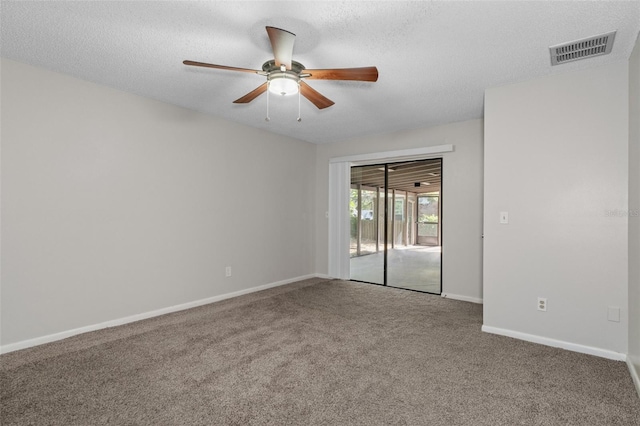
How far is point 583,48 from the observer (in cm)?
244

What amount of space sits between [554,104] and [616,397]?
2.30 m

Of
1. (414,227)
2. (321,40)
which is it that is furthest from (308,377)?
(414,227)

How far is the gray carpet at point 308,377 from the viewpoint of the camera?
6.17 feet

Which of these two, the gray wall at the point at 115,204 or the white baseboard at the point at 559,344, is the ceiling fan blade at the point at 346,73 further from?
the white baseboard at the point at 559,344

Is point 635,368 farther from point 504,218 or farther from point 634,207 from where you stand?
point 504,218

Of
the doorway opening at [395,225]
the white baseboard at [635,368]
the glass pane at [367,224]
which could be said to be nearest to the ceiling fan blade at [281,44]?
the white baseboard at [635,368]

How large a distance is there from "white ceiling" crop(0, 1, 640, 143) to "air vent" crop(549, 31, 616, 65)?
0.19 ft

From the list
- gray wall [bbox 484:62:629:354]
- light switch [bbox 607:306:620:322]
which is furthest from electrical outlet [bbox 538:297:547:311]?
light switch [bbox 607:306:620:322]

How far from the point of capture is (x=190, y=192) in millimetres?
3965

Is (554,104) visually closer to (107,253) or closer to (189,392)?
(189,392)

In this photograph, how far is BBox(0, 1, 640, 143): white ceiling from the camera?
202cm

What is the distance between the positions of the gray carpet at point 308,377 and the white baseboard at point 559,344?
9 cm

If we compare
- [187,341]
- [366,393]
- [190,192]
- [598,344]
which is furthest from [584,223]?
[190,192]

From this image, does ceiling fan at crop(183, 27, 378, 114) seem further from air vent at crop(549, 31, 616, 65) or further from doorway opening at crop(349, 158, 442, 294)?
doorway opening at crop(349, 158, 442, 294)
